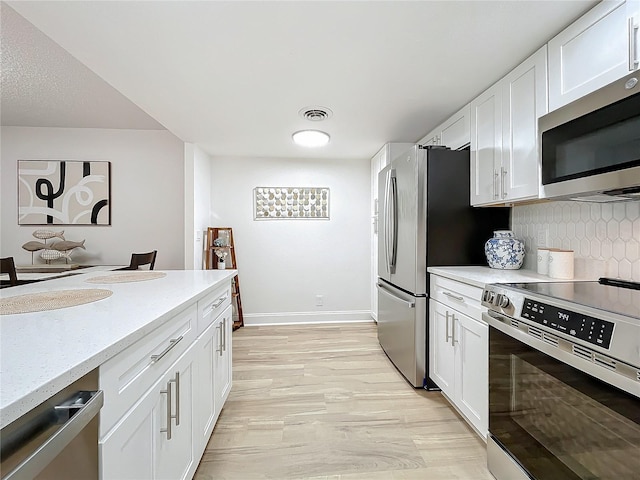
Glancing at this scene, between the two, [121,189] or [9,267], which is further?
[121,189]

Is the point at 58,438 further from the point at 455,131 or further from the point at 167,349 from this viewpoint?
the point at 455,131

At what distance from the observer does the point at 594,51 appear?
1424 millimetres

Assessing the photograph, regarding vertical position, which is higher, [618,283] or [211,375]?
[618,283]

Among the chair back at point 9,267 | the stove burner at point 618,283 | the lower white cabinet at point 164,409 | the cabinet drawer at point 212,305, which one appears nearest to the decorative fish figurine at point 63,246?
the chair back at point 9,267

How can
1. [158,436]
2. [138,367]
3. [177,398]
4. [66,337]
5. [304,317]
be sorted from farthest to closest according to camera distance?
[304,317], [177,398], [158,436], [138,367], [66,337]

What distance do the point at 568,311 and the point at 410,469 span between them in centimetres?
111

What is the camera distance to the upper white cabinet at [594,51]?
1.28m

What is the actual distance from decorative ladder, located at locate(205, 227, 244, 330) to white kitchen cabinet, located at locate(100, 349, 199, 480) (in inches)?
107

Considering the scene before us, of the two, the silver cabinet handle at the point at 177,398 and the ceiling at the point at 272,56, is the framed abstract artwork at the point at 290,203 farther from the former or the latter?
the silver cabinet handle at the point at 177,398

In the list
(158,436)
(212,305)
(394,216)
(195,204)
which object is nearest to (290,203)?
(195,204)

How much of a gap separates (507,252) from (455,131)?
1.15 m

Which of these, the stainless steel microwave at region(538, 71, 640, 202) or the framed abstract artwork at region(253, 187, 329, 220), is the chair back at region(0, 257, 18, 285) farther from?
the stainless steel microwave at region(538, 71, 640, 202)

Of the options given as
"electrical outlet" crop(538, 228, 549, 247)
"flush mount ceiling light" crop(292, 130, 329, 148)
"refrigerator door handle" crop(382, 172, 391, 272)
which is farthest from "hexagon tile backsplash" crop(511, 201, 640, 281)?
"flush mount ceiling light" crop(292, 130, 329, 148)

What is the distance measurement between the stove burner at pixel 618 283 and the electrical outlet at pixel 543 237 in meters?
0.54
